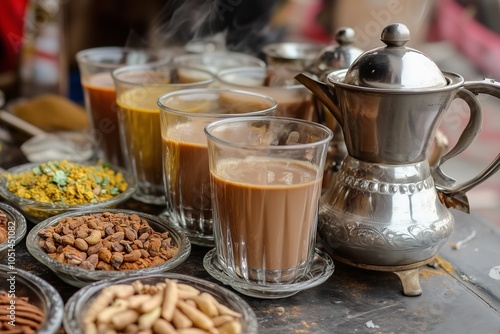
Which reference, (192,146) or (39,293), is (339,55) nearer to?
(192,146)

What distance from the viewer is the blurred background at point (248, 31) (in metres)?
2.46

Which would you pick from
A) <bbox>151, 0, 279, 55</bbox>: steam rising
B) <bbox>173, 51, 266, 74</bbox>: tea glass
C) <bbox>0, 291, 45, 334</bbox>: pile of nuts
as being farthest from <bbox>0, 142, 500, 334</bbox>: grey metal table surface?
<bbox>151, 0, 279, 55</bbox>: steam rising

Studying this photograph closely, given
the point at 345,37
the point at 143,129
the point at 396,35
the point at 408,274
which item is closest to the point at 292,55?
the point at 345,37

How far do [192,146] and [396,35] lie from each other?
1.35 feet

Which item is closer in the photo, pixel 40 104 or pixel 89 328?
pixel 89 328

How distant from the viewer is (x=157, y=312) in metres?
0.83

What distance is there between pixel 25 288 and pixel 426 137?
0.68 metres

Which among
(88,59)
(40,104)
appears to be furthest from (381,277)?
(40,104)

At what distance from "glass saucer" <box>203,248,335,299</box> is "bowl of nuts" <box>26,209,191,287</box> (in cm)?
6

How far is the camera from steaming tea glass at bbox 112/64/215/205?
4.29 ft

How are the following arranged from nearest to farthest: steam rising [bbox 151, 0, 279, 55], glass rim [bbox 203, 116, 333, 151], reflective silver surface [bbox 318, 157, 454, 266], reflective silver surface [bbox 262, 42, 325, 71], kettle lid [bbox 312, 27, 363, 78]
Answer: glass rim [bbox 203, 116, 333, 151] → reflective silver surface [bbox 318, 157, 454, 266] → kettle lid [bbox 312, 27, 363, 78] → reflective silver surface [bbox 262, 42, 325, 71] → steam rising [bbox 151, 0, 279, 55]

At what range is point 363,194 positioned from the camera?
106cm

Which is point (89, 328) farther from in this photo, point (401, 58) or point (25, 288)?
point (401, 58)

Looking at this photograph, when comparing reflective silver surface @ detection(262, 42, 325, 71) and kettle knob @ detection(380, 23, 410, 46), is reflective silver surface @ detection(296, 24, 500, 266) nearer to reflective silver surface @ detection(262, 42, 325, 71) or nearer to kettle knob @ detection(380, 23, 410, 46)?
kettle knob @ detection(380, 23, 410, 46)
